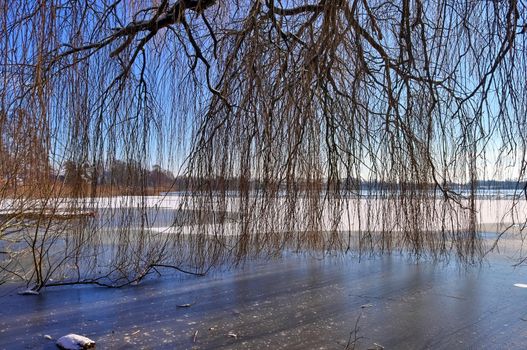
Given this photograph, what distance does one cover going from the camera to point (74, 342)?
2264 millimetres

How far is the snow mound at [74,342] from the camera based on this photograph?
224 cm

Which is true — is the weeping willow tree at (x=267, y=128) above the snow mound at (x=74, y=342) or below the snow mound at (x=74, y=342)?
above

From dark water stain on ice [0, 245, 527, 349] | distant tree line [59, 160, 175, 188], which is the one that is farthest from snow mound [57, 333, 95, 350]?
distant tree line [59, 160, 175, 188]

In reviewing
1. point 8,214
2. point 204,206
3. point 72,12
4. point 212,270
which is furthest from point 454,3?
point 8,214

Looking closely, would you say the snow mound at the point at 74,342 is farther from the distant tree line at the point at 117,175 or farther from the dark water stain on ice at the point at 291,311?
the distant tree line at the point at 117,175

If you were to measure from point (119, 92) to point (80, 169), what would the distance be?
512 mm

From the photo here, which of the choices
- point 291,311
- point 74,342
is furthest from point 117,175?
point 291,311

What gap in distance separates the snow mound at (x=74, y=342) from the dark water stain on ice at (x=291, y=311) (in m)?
0.06

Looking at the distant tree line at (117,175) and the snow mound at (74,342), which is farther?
the distant tree line at (117,175)

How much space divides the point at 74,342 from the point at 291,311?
4.03 ft

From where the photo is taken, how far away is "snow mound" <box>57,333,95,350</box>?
7.36 ft

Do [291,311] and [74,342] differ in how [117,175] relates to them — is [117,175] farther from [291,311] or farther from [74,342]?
[291,311]

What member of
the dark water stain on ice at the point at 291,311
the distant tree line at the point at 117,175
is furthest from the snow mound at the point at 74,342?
the distant tree line at the point at 117,175

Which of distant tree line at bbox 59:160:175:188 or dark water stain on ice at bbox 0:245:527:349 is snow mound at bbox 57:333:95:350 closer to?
dark water stain on ice at bbox 0:245:527:349
